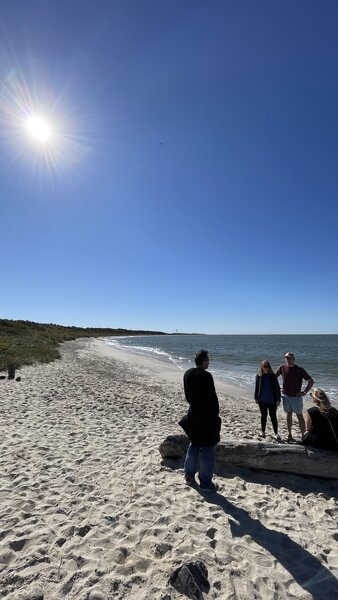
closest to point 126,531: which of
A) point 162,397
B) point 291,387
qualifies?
point 291,387

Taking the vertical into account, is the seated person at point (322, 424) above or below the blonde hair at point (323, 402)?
below

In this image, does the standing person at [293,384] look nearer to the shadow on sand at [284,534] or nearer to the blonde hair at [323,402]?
the blonde hair at [323,402]

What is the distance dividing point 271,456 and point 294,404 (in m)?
2.16

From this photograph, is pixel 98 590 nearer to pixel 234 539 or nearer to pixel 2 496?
pixel 234 539

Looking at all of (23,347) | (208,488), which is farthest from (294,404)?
(23,347)

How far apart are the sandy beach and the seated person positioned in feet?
2.15

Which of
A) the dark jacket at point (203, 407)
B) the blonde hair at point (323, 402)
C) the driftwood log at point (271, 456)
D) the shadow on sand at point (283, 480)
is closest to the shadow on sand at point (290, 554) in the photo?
the dark jacket at point (203, 407)

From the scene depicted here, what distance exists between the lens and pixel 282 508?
4781 millimetres

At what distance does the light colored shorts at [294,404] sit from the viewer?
7584 millimetres

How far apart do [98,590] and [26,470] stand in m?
3.23

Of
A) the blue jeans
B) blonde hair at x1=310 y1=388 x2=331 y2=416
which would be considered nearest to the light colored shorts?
blonde hair at x1=310 y1=388 x2=331 y2=416

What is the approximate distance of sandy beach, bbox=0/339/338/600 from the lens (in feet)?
10.6

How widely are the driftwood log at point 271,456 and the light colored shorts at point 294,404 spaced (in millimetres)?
1889

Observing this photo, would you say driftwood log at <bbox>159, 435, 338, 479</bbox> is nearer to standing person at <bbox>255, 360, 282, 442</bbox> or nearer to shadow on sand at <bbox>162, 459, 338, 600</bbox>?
shadow on sand at <bbox>162, 459, 338, 600</bbox>
